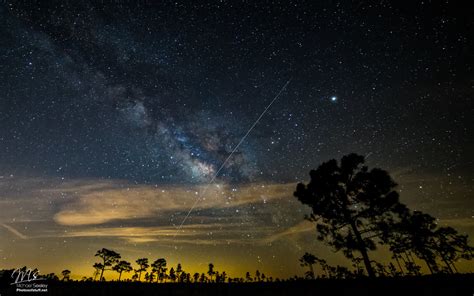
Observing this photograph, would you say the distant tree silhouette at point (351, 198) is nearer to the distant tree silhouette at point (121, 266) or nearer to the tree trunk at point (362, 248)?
the tree trunk at point (362, 248)

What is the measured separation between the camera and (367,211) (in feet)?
65.9

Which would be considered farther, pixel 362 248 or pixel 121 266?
pixel 121 266

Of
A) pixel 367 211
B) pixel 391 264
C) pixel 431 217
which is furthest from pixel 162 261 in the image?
pixel 367 211

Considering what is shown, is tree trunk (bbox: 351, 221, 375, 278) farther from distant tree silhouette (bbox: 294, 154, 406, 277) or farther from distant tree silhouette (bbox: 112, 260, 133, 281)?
distant tree silhouette (bbox: 112, 260, 133, 281)

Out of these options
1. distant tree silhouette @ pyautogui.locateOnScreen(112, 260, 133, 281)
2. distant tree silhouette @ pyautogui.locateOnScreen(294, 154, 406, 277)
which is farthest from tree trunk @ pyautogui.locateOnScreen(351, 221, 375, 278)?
distant tree silhouette @ pyautogui.locateOnScreen(112, 260, 133, 281)

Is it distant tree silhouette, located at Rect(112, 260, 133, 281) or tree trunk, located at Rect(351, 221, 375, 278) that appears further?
distant tree silhouette, located at Rect(112, 260, 133, 281)

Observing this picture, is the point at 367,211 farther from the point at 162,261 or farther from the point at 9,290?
the point at 162,261

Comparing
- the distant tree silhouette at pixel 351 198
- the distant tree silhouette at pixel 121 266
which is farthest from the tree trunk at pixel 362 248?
the distant tree silhouette at pixel 121 266

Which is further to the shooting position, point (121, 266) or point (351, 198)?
point (121, 266)

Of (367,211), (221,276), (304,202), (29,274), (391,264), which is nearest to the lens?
(29,274)

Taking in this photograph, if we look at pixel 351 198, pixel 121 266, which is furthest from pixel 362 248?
pixel 121 266

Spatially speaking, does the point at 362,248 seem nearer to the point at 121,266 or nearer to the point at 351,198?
the point at 351,198

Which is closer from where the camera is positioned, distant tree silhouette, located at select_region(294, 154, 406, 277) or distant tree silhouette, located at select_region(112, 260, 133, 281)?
distant tree silhouette, located at select_region(294, 154, 406, 277)

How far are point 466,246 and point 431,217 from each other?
1097cm
